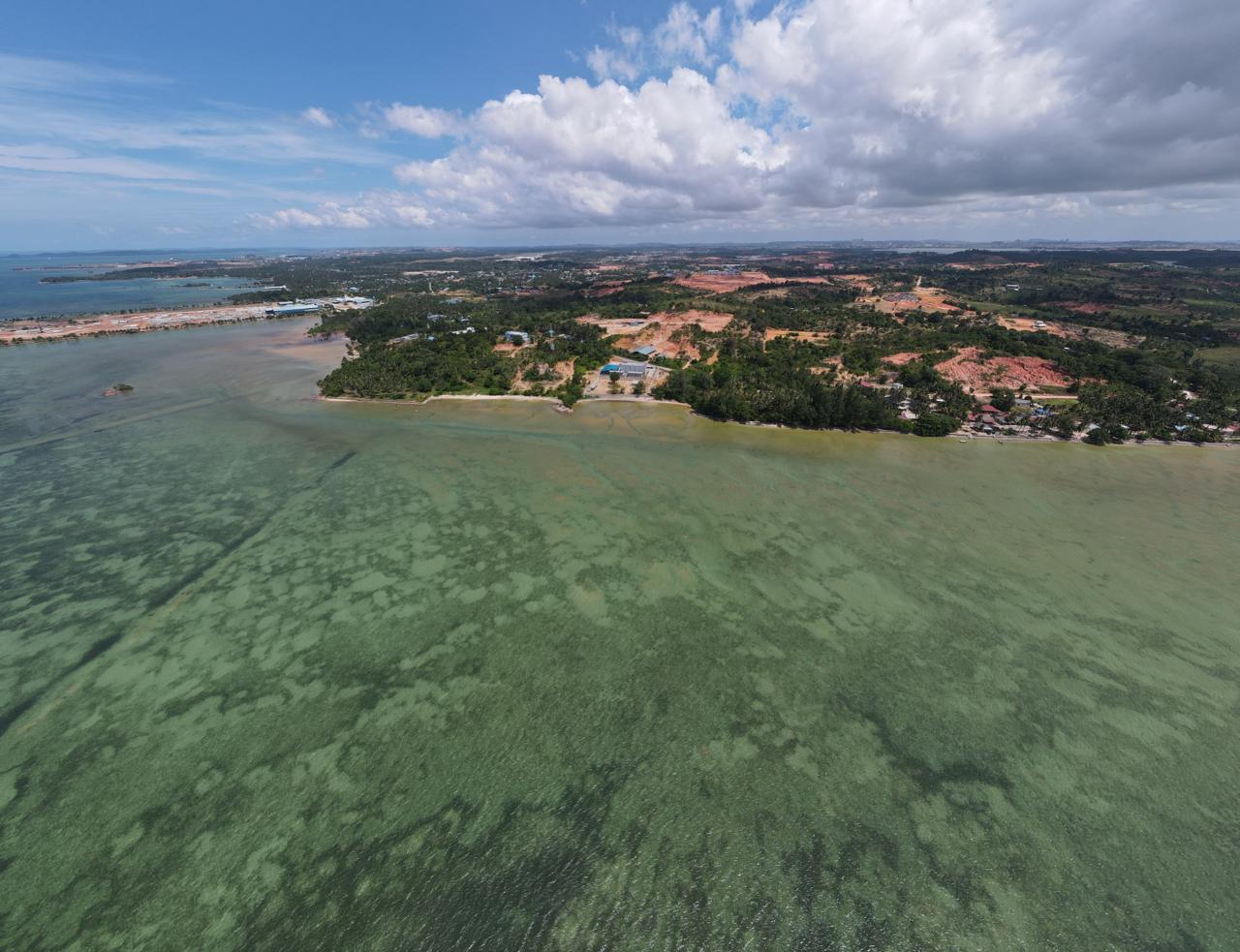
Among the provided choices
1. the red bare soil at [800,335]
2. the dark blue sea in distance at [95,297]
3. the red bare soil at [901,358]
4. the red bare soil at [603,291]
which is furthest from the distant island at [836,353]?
the dark blue sea in distance at [95,297]

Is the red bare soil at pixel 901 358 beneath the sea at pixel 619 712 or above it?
above

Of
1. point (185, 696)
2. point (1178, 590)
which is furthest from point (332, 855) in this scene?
point (1178, 590)

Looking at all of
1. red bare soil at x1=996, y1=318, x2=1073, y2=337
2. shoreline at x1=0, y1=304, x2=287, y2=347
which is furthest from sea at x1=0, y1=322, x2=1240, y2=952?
shoreline at x1=0, y1=304, x2=287, y2=347

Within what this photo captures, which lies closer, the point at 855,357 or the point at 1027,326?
the point at 855,357

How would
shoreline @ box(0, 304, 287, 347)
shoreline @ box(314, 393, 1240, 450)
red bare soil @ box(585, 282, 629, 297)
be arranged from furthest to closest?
red bare soil @ box(585, 282, 629, 297)
shoreline @ box(0, 304, 287, 347)
shoreline @ box(314, 393, 1240, 450)

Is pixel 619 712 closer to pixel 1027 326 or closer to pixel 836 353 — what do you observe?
pixel 836 353

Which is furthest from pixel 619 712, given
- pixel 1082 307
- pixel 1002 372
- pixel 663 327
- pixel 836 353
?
pixel 1082 307

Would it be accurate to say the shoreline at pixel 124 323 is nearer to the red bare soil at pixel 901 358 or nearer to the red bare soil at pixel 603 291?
the red bare soil at pixel 603 291

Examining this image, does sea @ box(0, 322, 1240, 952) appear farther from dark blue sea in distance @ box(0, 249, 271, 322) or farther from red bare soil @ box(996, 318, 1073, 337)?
dark blue sea in distance @ box(0, 249, 271, 322)
